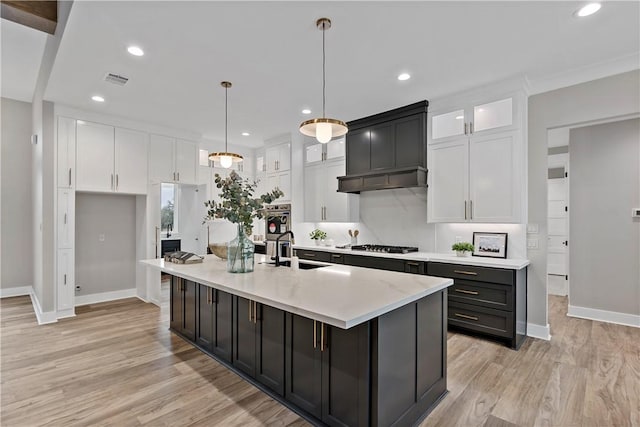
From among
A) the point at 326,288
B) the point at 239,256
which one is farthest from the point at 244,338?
the point at 326,288

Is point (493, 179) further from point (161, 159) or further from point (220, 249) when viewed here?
point (161, 159)

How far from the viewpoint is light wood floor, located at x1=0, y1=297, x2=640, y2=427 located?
213 centimetres

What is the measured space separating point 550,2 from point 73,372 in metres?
4.83

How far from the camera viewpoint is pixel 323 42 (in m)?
2.75

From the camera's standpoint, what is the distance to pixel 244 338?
259 cm

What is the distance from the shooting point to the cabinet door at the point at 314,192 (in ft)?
18.2

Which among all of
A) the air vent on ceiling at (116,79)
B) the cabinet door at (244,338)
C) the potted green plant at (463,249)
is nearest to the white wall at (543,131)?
the potted green plant at (463,249)

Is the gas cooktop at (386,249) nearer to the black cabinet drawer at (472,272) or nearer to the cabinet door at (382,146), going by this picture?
the black cabinet drawer at (472,272)

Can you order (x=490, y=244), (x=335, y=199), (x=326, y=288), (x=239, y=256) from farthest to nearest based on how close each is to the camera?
(x=335, y=199) < (x=490, y=244) < (x=239, y=256) < (x=326, y=288)

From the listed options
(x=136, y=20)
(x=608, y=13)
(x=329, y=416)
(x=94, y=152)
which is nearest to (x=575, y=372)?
(x=329, y=416)

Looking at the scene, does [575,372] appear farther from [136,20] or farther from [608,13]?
[136,20]

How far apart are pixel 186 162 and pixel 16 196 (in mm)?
2853

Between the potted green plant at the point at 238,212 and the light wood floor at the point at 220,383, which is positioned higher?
the potted green plant at the point at 238,212

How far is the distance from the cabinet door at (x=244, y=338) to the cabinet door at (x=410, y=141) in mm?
2886
